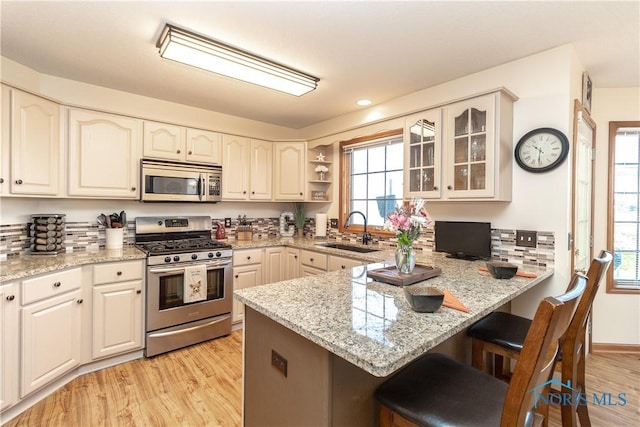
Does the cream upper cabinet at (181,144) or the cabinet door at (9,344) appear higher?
the cream upper cabinet at (181,144)

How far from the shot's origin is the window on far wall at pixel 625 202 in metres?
2.79

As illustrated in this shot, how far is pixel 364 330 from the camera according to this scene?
1.05 meters

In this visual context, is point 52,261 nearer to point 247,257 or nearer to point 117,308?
point 117,308

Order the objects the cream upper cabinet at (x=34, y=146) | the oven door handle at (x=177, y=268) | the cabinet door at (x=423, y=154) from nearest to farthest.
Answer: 1. the cream upper cabinet at (x=34, y=146)
2. the cabinet door at (x=423, y=154)
3. the oven door handle at (x=177, y=268)

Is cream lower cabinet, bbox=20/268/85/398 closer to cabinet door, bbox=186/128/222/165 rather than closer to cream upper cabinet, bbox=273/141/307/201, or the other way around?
cabinet door, bbox=186/128/222/165

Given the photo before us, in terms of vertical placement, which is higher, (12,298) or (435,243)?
(435,243)

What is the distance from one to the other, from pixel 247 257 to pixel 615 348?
353cm

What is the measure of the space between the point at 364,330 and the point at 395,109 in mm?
2587

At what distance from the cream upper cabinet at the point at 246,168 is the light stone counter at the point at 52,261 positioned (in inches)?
45.4

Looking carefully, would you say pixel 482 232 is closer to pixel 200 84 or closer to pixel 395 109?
pixel 395 109

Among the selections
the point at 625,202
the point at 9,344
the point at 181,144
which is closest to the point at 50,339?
the point at 9,344

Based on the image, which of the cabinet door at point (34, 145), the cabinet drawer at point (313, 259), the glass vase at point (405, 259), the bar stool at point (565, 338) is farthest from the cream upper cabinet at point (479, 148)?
the cabinet door at point (34, 145)

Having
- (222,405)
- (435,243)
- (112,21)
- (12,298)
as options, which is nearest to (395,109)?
(435,243)

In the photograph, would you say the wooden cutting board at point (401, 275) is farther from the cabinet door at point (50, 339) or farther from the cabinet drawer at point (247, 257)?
the cabinet door at point (50, 339)
